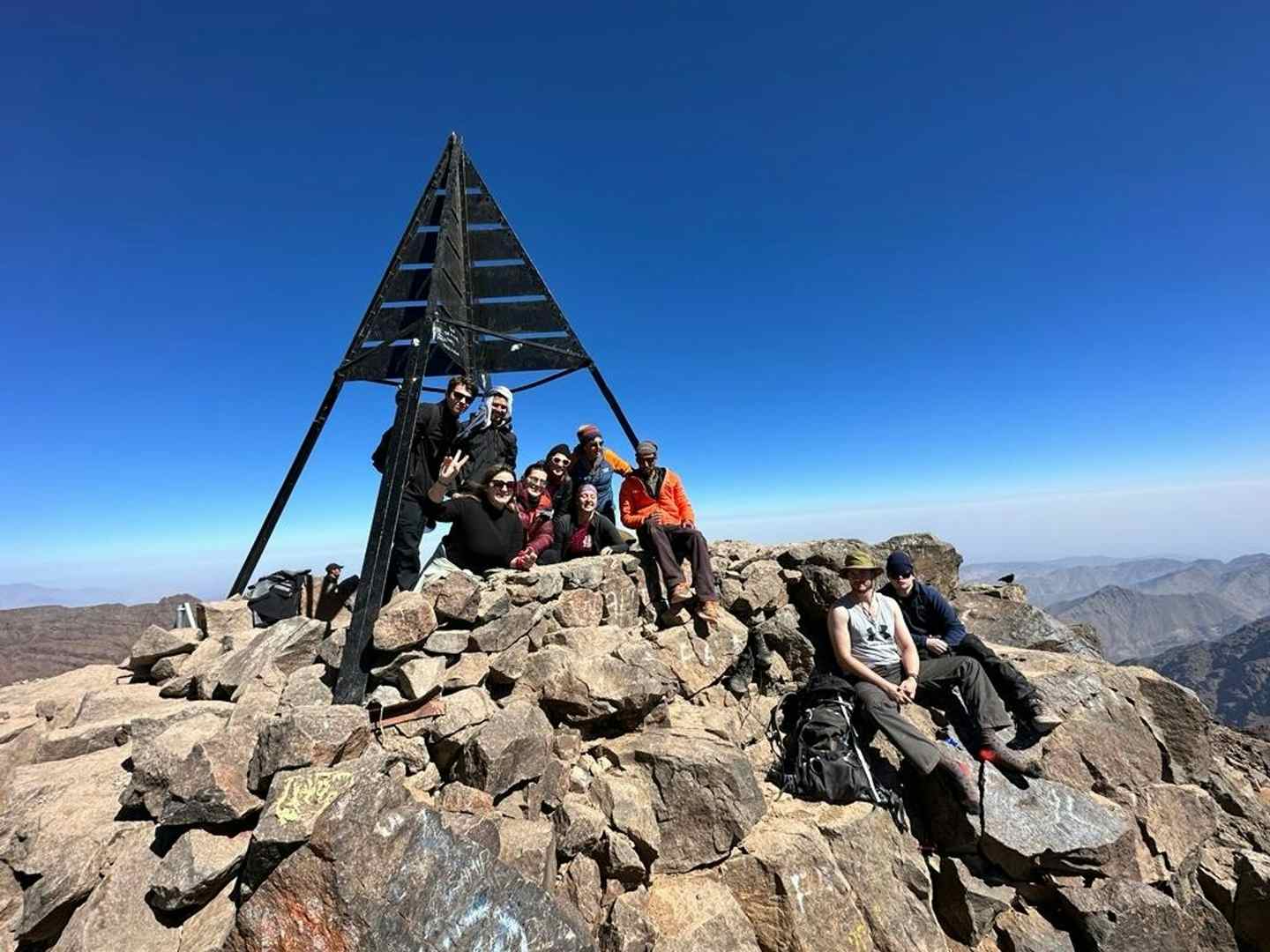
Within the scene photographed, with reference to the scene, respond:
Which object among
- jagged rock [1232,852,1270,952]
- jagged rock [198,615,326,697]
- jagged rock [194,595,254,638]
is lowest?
jagged rock [1232,852,1270,952]

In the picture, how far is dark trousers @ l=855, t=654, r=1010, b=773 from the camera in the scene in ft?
19.2

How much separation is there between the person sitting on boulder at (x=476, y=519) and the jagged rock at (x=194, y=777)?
2.51 m

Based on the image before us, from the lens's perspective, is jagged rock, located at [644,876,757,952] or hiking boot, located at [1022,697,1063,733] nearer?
jagged rock, located at [644,876,757,952]

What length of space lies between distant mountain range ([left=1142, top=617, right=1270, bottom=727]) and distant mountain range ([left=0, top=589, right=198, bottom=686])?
157m

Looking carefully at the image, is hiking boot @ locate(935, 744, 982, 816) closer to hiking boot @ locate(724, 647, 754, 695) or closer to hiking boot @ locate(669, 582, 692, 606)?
hiking boot @ locate(724, 647, 754, 695)

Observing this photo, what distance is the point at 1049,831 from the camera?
600 cm

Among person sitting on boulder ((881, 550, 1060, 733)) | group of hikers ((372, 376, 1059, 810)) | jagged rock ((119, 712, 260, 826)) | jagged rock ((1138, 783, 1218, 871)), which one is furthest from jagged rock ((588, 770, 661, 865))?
jagged rock ((1138, 783, 1218, 871))

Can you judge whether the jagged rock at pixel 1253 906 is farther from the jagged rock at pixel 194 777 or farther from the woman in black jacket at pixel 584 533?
the jagged rock at pixel 194 777

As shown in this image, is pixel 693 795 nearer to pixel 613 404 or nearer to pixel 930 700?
pixel 930 700

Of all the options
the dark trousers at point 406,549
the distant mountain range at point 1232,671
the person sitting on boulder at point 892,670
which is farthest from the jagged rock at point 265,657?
the distant mountain range at point 1232,671

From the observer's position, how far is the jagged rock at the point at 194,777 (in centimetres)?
375

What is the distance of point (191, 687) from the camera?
18.5ft

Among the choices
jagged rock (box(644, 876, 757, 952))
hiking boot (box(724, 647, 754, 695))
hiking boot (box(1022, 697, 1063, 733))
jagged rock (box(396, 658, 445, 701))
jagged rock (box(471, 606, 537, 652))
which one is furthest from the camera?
hiking boot (box(724, 647, 754, 695))

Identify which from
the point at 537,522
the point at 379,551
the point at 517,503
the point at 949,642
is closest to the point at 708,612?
the point at 537,522
